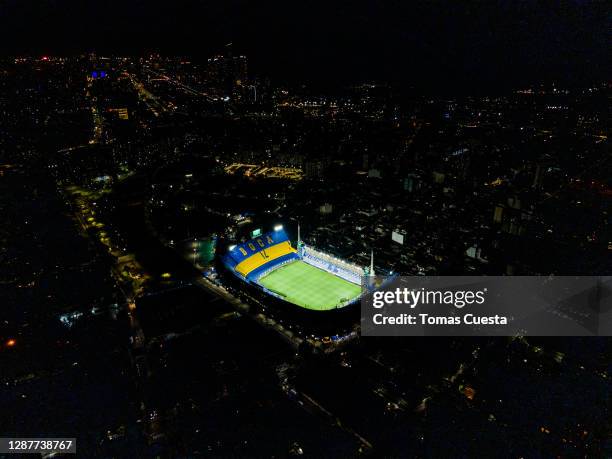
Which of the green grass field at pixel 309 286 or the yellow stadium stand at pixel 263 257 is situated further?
the yellow stadium stand at pixel 263 257

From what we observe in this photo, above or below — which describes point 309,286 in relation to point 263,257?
below

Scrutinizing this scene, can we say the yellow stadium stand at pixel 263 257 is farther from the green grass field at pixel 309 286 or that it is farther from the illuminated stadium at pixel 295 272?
the green grass field at pixel 309 286

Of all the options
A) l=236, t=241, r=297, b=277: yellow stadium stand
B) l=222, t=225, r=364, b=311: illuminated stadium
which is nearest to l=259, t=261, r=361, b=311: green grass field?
l=222, t=225, r=364, b=311: illuminated stadium

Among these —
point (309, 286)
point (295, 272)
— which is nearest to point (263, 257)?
point (295, 272)

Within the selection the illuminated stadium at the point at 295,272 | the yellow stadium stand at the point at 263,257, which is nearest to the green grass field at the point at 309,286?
the illuminated stadium at the point at 295,272

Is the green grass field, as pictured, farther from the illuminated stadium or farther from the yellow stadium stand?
the yellow stadium stand

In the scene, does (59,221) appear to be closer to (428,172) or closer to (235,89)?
(428,172)

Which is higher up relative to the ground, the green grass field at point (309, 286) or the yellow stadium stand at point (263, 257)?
the yellow stadium stand at point (263, 257)

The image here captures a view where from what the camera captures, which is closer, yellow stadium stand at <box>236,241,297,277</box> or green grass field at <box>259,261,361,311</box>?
green grass field at <box>259,261,361,311</box>

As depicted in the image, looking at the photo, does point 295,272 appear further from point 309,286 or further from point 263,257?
point 263,257
